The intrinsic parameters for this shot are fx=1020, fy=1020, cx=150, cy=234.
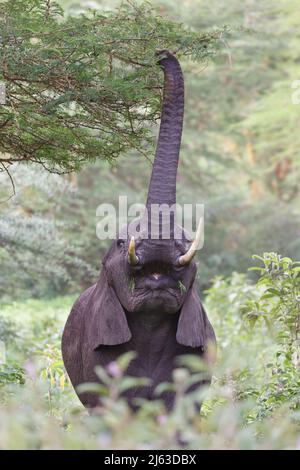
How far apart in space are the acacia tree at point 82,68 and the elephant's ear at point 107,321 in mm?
1084

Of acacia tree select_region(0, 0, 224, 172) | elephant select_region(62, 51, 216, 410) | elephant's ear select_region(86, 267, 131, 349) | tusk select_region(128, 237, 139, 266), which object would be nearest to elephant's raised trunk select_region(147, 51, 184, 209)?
elephant select_region(62, 51, 216, 410)

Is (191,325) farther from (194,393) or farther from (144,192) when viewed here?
(144,192)

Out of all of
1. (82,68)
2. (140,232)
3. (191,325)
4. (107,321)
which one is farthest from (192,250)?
(82,68)

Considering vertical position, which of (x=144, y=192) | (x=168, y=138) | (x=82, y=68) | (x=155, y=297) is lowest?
(x=155, y=297)

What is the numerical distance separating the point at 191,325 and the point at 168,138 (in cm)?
120

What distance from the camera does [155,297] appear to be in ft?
20.3

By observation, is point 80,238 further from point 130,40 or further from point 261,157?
point 130,40

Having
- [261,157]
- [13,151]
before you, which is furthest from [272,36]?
[13,151]

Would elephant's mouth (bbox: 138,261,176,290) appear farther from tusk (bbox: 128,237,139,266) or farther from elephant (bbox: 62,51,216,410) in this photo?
tusk (bbox: 128,237,139,266)

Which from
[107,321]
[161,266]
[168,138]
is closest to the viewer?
[161,266]

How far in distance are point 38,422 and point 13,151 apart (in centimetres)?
422

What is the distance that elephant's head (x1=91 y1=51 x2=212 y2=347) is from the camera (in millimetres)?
6105

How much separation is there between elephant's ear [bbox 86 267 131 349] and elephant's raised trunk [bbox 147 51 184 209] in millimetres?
732

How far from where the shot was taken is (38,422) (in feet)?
11.7
